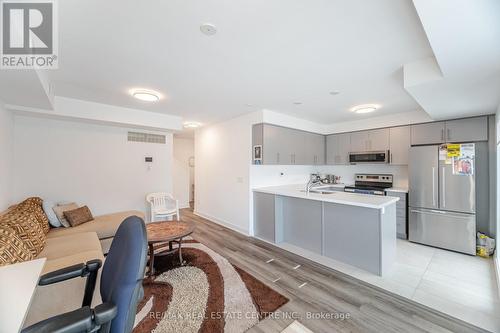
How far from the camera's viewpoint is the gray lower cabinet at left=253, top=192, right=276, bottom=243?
3.78 metres

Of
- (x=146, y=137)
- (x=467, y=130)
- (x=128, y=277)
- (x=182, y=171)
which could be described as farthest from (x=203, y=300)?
(x=182, y=171)

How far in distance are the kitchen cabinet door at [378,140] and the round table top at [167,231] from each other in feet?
13.9

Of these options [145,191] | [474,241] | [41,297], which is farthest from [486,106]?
[145,191]

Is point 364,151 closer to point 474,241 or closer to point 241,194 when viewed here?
point 474,241

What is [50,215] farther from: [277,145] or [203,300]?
[277,145]

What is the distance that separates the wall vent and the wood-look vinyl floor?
3106 mm

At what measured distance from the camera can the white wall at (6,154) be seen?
2758 mm

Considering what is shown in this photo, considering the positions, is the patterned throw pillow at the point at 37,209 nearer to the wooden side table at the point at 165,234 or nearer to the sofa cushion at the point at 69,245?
the sofa cushion at the point at 69,245

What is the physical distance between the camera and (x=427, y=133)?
382 cm

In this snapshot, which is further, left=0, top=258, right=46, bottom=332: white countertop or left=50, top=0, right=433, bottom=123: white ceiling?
left=50, top=0, right=433, bottom=123: white ceiling

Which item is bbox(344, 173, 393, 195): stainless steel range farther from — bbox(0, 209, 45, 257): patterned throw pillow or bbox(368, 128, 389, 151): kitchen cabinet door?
bbox(0, 209, 45, 257): patterned throw pillow

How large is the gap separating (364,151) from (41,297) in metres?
5.52

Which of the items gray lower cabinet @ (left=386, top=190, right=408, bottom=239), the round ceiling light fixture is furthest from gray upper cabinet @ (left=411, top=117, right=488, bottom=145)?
the round ceiling light fixture

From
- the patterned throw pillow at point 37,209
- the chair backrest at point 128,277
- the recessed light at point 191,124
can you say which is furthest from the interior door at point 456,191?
the patterned throw pillow at point 37,209
